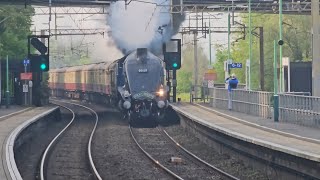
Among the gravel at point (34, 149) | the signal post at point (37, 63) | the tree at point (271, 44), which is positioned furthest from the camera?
the tree at point (271, 44)

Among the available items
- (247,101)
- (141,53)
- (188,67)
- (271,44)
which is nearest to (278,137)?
(247,101)

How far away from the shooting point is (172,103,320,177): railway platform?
16.2 metres

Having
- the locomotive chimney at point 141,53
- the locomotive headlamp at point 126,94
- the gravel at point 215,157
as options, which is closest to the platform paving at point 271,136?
the gravel at point 215,157

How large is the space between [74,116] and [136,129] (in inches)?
431

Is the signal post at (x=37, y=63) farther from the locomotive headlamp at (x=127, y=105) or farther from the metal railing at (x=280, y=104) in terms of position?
the metal railing at (x=280, y=104)

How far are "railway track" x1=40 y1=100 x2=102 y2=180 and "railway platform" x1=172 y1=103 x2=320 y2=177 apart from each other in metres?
4.38

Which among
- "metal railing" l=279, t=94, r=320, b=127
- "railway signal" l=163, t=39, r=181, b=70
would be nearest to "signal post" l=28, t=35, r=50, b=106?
"railway signal" l=163, t=39, r=181, b=70

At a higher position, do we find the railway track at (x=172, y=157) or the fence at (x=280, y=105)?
the fence at (x=280, y=105)

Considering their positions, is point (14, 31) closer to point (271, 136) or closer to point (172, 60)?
point (172, 60)

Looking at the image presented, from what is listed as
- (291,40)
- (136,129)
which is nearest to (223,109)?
(136,129)

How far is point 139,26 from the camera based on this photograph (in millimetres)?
39281

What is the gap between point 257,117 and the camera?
1185 inches

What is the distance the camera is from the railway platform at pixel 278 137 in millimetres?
16188

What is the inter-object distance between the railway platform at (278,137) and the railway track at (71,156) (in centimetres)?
438
